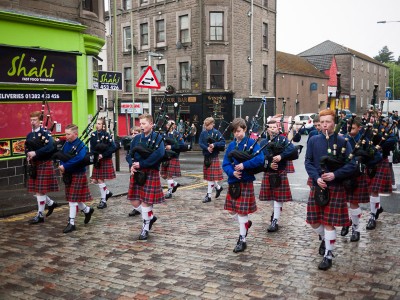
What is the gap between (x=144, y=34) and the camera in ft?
113

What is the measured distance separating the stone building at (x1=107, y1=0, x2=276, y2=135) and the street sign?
16.2 m

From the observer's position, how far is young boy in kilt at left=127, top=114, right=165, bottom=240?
24.1ft

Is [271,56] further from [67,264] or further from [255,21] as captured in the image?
[67,264]

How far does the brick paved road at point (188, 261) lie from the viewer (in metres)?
5.13

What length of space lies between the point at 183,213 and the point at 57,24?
6988mm

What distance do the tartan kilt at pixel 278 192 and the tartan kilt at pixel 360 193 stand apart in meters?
1.12

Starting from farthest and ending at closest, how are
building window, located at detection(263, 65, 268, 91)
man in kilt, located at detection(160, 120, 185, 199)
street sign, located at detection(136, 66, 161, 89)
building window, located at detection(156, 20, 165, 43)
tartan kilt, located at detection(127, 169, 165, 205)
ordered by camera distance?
building window, located at detection(263, 65, 268, 91) < building window, located at detection(156, 20, 165, 43) < street sign, located at detection(136, 66, 161, 89) < man in kilt, located at detection(160, 120, 185, 199) < tartan kilt, located at detection(127, 169, 165, 205)

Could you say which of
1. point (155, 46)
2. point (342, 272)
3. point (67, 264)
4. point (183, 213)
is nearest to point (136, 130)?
point (183, 213)

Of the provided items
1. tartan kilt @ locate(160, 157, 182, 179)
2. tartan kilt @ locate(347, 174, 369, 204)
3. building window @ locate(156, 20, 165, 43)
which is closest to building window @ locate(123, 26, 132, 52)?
building window @ locate(156, 20, 165, 43)

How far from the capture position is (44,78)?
40.3ft

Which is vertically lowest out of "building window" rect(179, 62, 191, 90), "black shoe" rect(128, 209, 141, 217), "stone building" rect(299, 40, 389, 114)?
"black shoe" rect(128, 209, 141, 217)

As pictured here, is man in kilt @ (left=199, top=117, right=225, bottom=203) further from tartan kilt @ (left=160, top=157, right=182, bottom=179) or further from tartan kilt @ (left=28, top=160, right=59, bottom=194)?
tartan kilt @ (left=28, top=160, right=59, bottom=194)

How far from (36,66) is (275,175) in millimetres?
7811

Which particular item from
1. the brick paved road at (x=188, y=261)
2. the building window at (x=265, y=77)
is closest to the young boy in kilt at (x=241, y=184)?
the brick paved road at (x=188, y=261)
